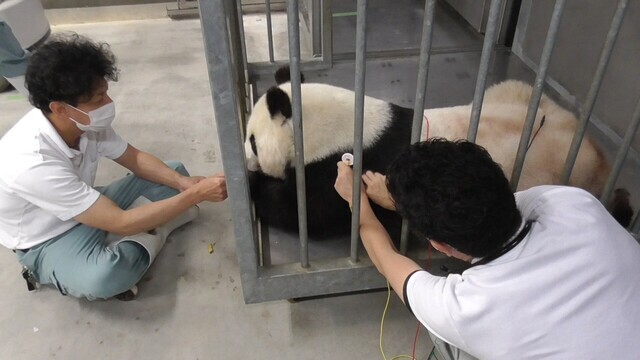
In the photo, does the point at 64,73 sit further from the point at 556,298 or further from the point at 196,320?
the point at 556,298

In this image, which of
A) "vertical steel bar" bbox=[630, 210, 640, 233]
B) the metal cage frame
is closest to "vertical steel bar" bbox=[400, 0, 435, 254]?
the metal cage frame

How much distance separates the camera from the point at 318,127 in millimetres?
1546

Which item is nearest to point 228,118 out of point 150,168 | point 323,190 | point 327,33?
point 323,190

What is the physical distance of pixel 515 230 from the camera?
99 cm

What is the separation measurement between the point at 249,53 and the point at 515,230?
3.10m

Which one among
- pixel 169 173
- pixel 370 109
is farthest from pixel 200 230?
pixel 370 109

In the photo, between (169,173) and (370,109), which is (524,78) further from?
(169,173)

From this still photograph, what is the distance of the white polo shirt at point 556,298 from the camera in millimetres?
874

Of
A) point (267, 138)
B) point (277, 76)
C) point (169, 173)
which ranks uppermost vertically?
point (277, 76)

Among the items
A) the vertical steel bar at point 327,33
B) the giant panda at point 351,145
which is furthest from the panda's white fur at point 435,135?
the vertical steel bar at point 327,33

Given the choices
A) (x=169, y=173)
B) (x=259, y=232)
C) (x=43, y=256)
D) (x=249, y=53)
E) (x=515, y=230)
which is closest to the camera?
(x=515, y=230)

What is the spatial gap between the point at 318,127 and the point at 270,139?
17 cm

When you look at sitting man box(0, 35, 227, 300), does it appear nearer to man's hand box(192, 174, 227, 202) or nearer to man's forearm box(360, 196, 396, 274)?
man's hand box(192, 174, 227, 202)

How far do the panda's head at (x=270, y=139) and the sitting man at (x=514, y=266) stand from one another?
0.59m
